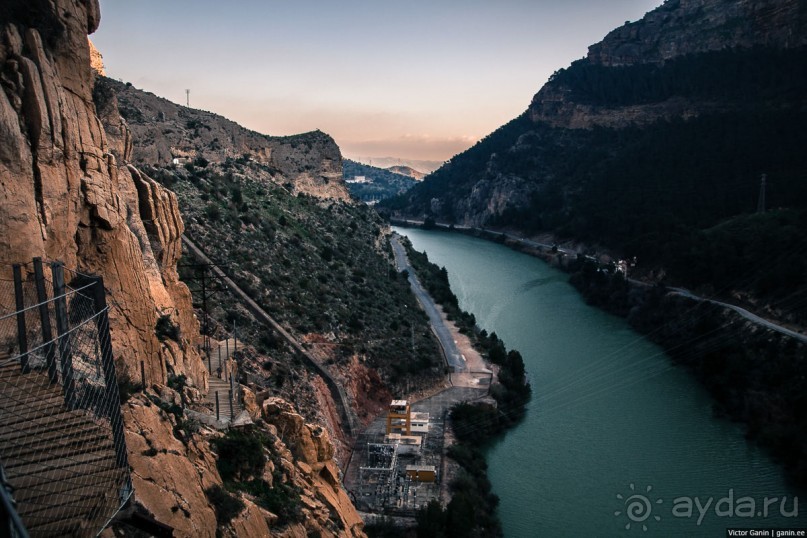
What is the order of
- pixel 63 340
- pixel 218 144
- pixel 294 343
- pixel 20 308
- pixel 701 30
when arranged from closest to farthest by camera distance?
pixel 63 340
pixel 20 308
pixel 294 343
pixel 218 144
pixel 701 30

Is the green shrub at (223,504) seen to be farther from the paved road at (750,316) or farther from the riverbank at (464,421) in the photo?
the paved road at (750,316)

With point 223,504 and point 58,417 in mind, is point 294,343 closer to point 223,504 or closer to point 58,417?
point 223,504

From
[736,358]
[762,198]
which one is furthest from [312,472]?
[762,198]

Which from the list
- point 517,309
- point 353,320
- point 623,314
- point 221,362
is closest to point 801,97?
point 623,314

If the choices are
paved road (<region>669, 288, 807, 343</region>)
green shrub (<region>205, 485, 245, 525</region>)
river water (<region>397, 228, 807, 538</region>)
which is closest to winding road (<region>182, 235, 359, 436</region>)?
river water (<region>397, 228, 807, 538</region>)

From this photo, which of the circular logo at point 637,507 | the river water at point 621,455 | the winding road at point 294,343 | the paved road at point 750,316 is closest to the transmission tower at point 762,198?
the paved road at point 750,316

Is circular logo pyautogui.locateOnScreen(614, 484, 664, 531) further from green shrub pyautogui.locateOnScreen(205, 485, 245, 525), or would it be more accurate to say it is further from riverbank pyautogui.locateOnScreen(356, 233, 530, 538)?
green shrub pyautogui.locateOnScreen(205, 485, 245, 525)
